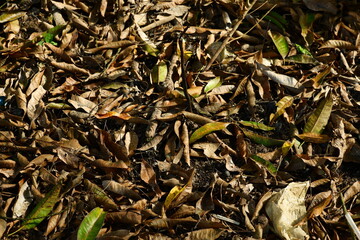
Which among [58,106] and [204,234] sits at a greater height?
[58,106]

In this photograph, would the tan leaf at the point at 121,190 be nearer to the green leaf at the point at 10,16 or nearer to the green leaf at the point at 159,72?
the green leaf at the point at 159,72

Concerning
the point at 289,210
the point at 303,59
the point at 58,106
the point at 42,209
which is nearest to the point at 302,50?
the point at 303,59

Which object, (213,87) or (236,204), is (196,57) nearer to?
(213,87)

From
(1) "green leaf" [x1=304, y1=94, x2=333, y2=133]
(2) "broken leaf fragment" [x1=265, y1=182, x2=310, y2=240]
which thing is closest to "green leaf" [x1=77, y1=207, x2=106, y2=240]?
(2) "broken leaf fragment" [x1=265, y1=182, x2=310, y2=240]

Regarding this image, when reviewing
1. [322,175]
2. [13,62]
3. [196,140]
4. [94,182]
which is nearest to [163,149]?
[196,140]

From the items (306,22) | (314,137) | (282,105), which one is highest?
(306,22)

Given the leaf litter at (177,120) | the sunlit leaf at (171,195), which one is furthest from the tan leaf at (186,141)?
the sunlit leaf at (171,195)

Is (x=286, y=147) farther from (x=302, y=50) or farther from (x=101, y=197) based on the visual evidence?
(x=101, y=197)
